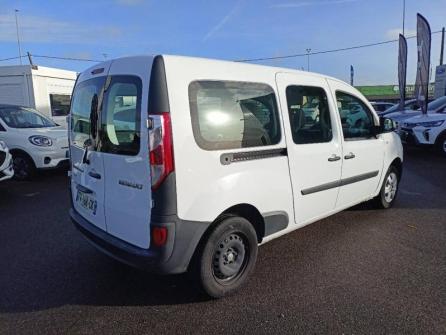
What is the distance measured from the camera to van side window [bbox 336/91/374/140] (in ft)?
14.1

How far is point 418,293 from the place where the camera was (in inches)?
126

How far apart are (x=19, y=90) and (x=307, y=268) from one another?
449 inches

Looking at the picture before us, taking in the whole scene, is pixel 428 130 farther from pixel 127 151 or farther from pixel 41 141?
pixel 127 151

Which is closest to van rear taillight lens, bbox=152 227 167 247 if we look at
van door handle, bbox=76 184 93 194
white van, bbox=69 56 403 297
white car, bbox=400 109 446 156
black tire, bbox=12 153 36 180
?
white van, bbox=69 56 403 297

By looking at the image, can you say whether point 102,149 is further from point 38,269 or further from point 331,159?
point 331,159

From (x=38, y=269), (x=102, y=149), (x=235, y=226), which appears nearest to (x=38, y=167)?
(x=38, y=269)

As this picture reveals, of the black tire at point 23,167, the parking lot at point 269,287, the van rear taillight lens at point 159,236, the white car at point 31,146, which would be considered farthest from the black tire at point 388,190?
the black tire at point 23,167

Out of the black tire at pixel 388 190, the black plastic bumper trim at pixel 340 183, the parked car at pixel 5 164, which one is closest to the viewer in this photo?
the black plastic bumper trim at pixel 340 183

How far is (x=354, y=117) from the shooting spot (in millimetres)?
4559

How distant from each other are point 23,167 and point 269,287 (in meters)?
6.58

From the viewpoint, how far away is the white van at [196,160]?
2711 millimetres

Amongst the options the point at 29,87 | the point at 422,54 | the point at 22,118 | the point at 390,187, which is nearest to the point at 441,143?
the point at 422,54

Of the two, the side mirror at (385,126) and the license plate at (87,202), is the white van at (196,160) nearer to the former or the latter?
the license plate at (87,202)

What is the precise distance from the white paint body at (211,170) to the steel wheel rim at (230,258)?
1.03 feet
